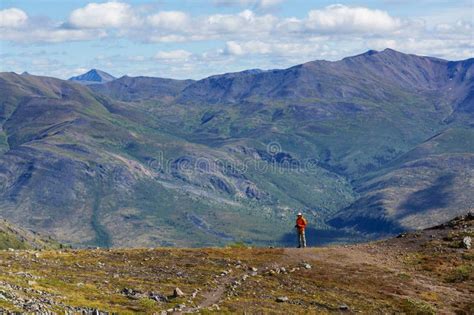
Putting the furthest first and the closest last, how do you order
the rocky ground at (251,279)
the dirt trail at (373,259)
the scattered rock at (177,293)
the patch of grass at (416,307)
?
the dirt trail at (373,259), the patch of grass at (416,307), the scattered rock at (177,293), the rocky ground at (251,279)

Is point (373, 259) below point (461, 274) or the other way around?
the other way around

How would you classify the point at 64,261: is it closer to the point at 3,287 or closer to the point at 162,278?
the point at 162,278

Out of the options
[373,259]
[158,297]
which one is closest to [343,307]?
[158,297]

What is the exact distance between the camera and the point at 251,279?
210 ft

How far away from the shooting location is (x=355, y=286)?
6344 cm

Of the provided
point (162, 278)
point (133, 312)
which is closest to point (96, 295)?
point (133, 312)

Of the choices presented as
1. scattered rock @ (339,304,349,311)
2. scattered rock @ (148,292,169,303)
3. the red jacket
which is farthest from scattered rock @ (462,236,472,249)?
scattered rock @ (148,292,169,303)

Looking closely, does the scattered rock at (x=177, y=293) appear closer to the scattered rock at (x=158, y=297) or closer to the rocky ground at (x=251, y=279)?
the rocky ground at (x=251, y=279)

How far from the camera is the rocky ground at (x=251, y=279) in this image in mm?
53469

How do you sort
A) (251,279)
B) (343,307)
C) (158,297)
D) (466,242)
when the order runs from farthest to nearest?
1. (466,242)
2. (251,279)
3. (343,307)
4. (158,297)

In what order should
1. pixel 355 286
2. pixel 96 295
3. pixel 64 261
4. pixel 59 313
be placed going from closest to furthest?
1. pixel 59 313
2. pixel 96 295
3. pixel 355 286
4. pixel 64 261

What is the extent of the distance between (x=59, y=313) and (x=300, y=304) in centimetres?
2185

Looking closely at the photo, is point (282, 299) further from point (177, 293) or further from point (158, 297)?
point (158, 297)

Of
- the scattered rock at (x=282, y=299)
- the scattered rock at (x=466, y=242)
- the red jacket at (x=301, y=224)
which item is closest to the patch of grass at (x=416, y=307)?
the scattered rock at (x=282, y=299)
